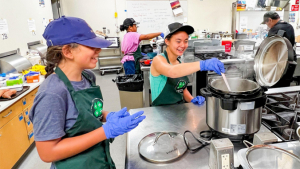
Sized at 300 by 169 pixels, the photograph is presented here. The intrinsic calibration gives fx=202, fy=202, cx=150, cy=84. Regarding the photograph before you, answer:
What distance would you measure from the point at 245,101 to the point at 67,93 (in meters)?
0.81

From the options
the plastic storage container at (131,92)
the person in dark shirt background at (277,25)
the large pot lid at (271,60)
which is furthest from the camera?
the person in dark shirt background at (277,25)

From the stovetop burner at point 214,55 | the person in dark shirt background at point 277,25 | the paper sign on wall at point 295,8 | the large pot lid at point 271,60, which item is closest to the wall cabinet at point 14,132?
the large pot lid at point 271,60

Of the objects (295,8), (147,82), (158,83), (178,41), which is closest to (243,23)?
(295,8)

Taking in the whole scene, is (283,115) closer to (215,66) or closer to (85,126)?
(215,66)

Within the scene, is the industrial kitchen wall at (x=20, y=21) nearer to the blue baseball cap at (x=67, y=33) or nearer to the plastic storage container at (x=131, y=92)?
the plastic storage container at (x=131, y=92)

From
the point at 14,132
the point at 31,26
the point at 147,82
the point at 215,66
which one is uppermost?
the point at 31,26

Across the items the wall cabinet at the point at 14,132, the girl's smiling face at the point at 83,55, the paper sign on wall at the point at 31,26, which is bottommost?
the wall cabinet at the point at 14,132

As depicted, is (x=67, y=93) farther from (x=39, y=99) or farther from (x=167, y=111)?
(x=167, y=111)

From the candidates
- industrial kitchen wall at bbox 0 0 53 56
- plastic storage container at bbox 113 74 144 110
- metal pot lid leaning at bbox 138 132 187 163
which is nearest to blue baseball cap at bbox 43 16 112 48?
metal pot lid leaning at bbox 138 132 187 163

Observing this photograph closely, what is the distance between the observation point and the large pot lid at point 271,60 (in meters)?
1.15

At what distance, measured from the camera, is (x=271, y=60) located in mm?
1302

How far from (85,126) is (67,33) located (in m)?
0.43

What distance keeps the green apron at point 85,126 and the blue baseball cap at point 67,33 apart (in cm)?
14

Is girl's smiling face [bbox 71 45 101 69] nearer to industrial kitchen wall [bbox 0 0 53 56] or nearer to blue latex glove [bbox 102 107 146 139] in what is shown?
blue latex glove [bbox 102 107 146 139]
